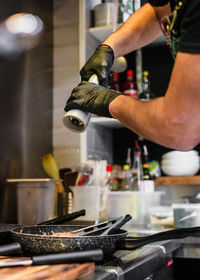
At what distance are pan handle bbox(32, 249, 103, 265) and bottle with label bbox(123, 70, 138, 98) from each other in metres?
1.61

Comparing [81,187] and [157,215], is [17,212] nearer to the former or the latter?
[81,187]

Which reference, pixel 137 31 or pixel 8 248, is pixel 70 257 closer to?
pixel 8 248

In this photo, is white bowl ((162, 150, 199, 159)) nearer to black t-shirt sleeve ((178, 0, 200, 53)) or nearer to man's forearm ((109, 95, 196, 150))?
man's forearm ((109, 95, 196, 150))

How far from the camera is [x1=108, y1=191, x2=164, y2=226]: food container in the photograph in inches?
80.3

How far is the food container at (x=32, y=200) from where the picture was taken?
168cm

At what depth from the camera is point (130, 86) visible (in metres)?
2.42

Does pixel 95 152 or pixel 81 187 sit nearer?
pixel 81 187

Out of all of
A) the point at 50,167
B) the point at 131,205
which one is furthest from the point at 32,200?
the point at 131,205

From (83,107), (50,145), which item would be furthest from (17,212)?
(83,107)

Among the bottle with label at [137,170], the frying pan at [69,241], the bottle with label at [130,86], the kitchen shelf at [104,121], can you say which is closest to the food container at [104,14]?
the bottle with label at [130,86]

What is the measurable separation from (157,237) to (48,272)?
34 cm

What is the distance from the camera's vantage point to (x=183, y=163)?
2.32 m

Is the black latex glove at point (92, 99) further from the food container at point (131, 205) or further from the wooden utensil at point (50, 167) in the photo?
the food container at point (131, 205)

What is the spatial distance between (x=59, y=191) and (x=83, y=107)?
938 millimetres
